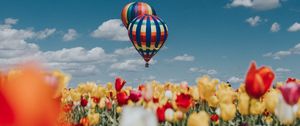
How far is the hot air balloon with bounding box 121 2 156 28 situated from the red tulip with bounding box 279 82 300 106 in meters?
47.2

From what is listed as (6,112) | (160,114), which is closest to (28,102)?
(6,112)

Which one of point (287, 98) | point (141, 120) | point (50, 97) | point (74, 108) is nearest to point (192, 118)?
point (287, 98)

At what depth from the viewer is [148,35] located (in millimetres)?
41844

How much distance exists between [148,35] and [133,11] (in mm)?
9105

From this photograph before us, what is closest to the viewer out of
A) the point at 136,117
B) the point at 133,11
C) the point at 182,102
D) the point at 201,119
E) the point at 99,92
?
the point at 136,117

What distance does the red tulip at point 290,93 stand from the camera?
3264 mm

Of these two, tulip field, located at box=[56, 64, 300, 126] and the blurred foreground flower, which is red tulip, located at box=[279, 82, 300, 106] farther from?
the blurred foreground flower

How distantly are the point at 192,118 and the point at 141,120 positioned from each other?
237cm

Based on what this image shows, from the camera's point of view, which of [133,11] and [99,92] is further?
[133,11]

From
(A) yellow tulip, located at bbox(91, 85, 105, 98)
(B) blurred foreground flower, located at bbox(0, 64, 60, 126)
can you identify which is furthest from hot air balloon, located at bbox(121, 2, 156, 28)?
(B) blurred foreground flower, located at bbox(0, 64, 60, 126)

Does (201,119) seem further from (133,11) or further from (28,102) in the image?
(133,11)

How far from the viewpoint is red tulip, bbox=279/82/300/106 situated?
10.7ft

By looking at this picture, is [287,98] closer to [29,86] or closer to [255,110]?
[255,110]

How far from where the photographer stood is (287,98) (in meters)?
3.35
